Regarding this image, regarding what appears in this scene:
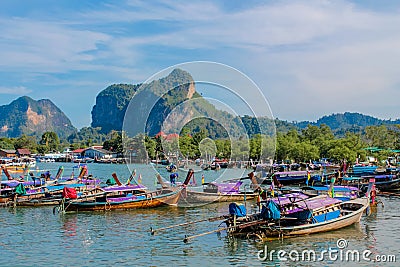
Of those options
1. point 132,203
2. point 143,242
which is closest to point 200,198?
point 132,203

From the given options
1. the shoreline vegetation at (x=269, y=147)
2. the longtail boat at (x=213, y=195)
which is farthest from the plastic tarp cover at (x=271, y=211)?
the shoreline vegetation at (x=269, y=147)

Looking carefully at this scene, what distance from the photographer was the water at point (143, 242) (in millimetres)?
19875

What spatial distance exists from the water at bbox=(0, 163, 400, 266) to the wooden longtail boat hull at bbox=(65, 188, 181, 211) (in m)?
1.25

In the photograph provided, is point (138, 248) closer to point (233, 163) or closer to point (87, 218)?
point (87, 218)

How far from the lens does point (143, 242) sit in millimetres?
22906

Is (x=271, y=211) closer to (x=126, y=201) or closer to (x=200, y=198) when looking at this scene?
(x=126, y=201)

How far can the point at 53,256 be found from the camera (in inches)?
810

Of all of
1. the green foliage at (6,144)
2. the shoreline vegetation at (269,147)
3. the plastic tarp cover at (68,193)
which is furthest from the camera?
the green foliage at (6,144)

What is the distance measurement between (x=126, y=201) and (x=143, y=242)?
10.2 metres

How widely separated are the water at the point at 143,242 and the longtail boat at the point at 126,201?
1.29m

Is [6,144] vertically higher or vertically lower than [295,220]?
higher

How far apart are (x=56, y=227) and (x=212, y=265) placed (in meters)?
11.2

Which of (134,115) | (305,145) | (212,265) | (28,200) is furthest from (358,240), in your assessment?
(305,145)

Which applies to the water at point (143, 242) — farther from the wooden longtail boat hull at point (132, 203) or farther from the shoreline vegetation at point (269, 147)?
the shoreline vegetation at point (269, 147)
